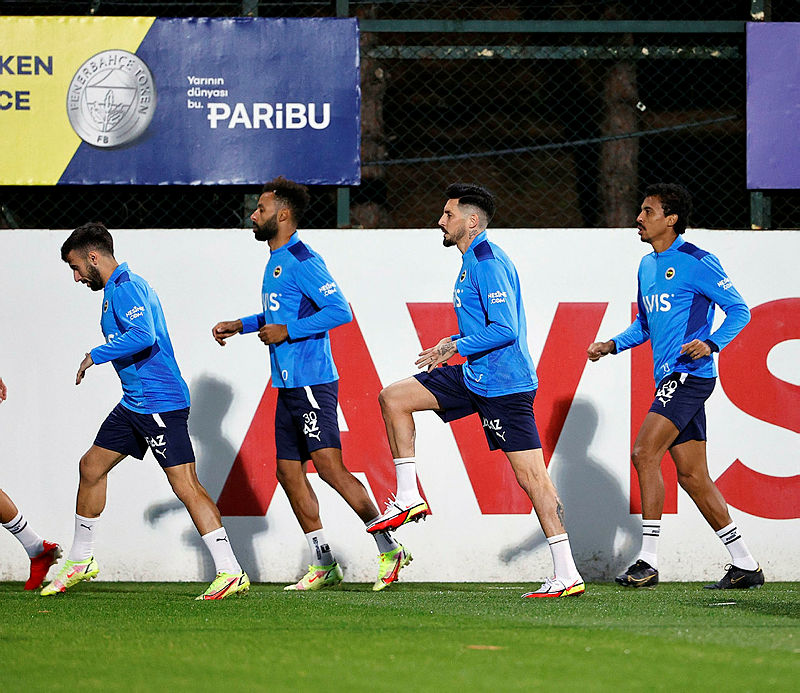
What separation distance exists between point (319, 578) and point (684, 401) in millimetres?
2386

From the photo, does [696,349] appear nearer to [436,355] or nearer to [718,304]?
[718,304]

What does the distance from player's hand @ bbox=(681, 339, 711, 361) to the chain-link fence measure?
7.31ft

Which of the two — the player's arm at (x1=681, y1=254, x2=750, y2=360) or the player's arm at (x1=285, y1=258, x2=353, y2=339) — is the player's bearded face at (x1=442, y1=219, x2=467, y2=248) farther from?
the player's arm at (x1=681, y1=254, x2=750, y2=360)

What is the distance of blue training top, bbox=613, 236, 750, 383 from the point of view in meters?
7.02

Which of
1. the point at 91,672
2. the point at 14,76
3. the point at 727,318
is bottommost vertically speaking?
the point at 91,672

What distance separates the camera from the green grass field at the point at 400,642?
12.8ft

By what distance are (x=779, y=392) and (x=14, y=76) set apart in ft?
18.4

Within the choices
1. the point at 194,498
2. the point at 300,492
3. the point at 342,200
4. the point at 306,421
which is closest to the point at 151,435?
the point at 194,498

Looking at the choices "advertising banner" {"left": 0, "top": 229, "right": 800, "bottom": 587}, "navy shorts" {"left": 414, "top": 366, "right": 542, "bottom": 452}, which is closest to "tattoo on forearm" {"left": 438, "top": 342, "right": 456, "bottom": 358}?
"navy shorts" {"left": 414, "top": 366, "right": 542, "bottom": 452}

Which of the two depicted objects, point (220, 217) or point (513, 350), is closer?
point (513, 350)

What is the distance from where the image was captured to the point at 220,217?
888cm

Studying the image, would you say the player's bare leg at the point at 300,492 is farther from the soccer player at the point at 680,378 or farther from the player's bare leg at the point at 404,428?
the soccer player at the point at 680,378

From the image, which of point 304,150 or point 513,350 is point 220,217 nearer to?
point 304,150

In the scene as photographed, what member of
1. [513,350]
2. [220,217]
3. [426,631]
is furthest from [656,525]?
[220,217]
